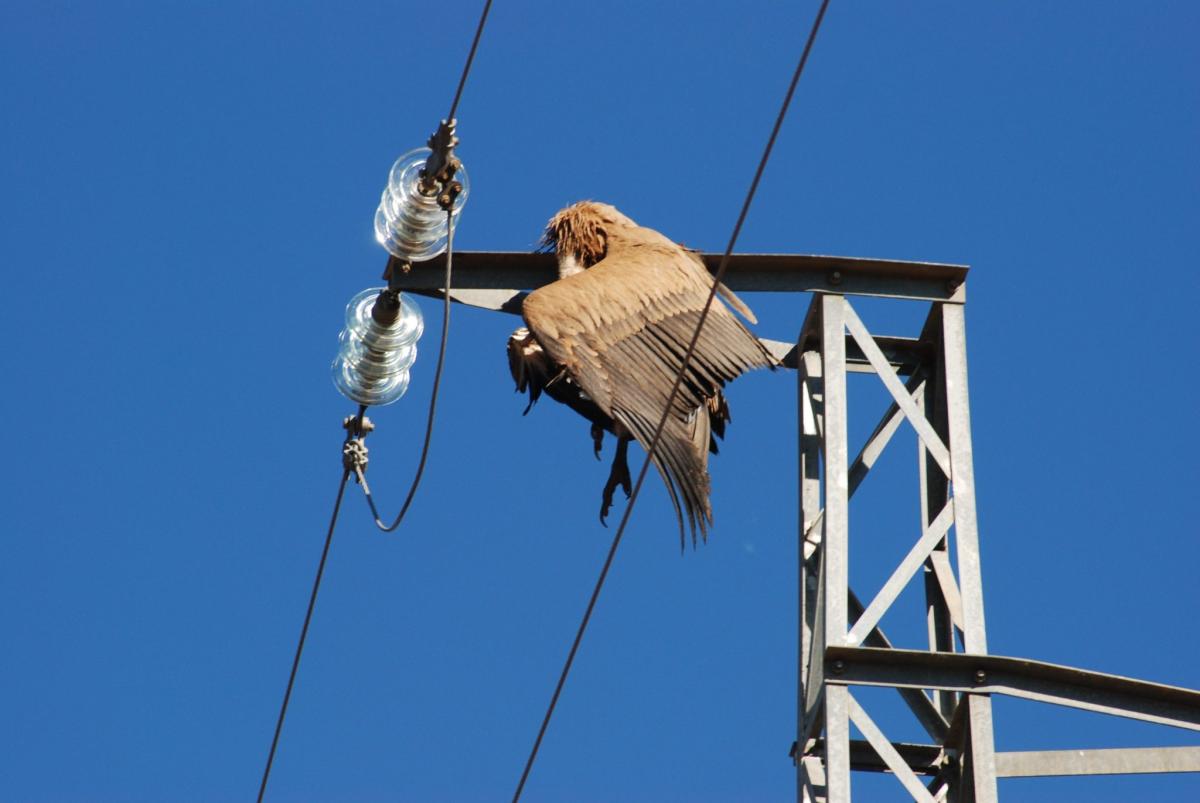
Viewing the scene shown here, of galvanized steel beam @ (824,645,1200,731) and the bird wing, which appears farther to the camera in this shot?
the bird wing

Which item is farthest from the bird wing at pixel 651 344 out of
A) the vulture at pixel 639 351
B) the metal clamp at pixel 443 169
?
the metal clamp at pixel 443 169

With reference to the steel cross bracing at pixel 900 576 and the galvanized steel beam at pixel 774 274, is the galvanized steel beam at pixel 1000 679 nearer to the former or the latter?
the steel cross bracing at pixel 900 576

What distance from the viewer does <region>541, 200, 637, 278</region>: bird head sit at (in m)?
9.55

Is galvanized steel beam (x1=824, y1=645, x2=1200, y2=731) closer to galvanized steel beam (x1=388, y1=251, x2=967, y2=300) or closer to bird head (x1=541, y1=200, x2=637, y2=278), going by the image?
galvanized steel beam (x1=388, y1=251, x2=967, y2=300)

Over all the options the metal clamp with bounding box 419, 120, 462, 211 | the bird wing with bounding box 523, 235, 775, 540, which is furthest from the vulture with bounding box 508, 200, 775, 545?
the metal clamp with bounding box 419, 120, 462, 211

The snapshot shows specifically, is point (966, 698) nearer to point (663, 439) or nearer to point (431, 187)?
point (663, 439)

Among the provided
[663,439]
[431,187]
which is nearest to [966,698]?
[663,439]

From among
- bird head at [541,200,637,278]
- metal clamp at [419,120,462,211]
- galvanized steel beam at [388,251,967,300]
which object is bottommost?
metal clamp at [419,120,462,211]

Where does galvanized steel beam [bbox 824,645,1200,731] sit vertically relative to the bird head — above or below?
below

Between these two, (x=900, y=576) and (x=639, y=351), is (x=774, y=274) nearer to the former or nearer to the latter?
(x=639, y=351)

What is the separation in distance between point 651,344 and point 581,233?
104cm

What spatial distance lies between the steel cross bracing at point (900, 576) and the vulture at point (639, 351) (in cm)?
31

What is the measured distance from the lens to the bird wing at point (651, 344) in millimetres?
8102

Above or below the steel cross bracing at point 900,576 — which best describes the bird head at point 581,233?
above
